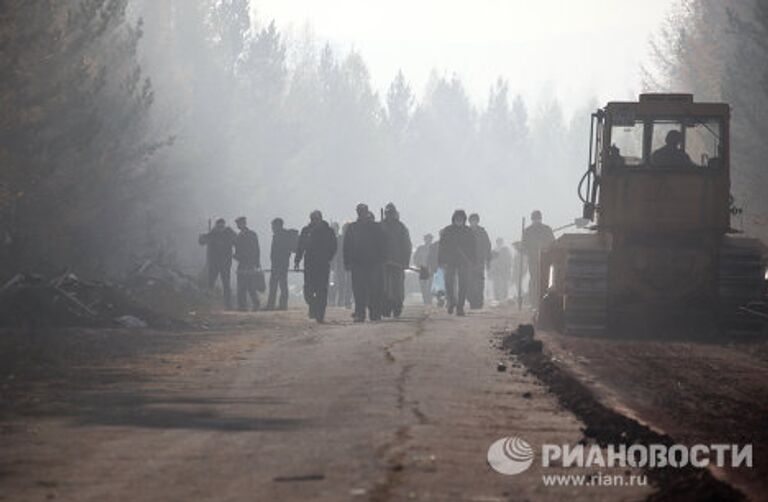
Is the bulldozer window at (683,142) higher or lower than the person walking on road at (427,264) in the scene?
higher

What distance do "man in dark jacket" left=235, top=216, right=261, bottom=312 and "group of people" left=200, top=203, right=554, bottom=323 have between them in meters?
0.02

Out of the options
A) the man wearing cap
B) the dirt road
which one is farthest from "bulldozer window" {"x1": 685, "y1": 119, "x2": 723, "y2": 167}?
the man wearing cap

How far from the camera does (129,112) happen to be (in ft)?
122

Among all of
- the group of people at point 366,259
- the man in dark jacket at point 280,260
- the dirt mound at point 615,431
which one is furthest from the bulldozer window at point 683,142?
the man in dark jacket at point 280,260

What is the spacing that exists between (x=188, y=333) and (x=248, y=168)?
46304mm

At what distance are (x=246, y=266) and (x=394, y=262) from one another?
6793 mm

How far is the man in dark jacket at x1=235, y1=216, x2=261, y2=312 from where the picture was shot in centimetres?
3809

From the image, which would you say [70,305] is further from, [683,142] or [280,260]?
[280,260]

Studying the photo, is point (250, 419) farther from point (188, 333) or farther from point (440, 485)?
point (188, 333)

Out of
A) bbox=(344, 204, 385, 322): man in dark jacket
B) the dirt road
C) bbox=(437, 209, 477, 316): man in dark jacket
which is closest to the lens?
the dirt road

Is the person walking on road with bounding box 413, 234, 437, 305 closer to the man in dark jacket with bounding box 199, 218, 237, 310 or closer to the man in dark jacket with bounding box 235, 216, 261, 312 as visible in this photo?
the man in dark jacket with bounding box 235, 216, 261, 312

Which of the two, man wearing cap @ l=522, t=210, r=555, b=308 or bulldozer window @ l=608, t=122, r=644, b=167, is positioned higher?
bulldozer window @ l=608, t=122, r=644, b=167

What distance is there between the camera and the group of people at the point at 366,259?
2988 cm

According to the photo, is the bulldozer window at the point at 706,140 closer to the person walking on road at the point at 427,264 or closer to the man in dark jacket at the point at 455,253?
the man in dark jacket at the point at 455,253
